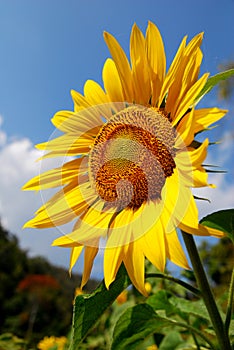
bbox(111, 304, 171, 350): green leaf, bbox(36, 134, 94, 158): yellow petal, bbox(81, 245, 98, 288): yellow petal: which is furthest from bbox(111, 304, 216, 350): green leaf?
bbox(36, 134, 94, 158): yellow petal

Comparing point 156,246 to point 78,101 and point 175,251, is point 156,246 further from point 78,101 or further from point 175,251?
point 78,101

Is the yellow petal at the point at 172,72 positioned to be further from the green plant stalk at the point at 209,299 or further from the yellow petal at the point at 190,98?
the green plant stalk at the point at 209,299

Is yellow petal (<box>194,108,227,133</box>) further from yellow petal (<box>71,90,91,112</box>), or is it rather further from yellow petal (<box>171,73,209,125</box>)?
yellow petal (<box>71,90,91,112</box>)

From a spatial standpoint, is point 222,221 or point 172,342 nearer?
point 222,221

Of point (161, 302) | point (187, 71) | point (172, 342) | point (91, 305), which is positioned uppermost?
point (187, 71)

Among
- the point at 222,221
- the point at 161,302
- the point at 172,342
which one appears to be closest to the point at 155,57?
the point at 222,221

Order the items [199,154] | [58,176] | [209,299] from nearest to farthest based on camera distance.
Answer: [199,154], [209,299], [58,176]
